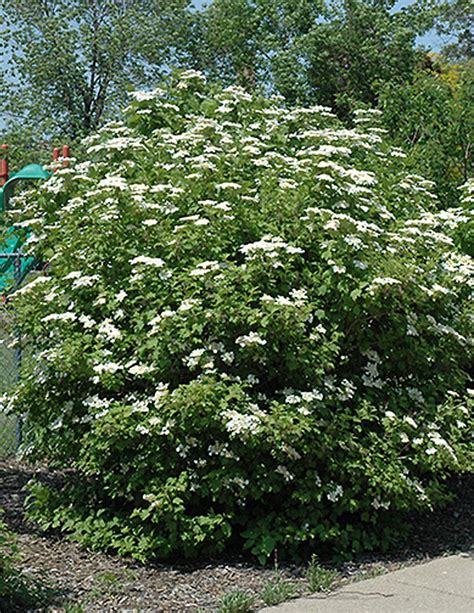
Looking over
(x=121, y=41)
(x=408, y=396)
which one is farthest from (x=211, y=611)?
(x=121, y=41)

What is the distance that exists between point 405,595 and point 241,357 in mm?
1512

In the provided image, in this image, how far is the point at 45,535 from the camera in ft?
18.8

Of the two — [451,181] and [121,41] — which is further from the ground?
[121,41]

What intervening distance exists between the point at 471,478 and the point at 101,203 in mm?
3581

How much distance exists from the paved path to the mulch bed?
0.15 m

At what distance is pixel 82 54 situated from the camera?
3316 cm

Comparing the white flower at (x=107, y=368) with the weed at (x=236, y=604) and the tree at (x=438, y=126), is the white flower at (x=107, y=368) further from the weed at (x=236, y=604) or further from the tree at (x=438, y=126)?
the tree at (x=438, y=126)

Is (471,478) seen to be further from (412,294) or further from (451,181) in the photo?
(451,181)

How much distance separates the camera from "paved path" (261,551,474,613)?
452 centimetres

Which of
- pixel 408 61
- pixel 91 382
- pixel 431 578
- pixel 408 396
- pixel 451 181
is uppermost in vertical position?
pixel 408 61

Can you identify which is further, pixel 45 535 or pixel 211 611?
pixel 45 535

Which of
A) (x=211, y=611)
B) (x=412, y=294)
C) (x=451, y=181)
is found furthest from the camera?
(x=451, y=181)

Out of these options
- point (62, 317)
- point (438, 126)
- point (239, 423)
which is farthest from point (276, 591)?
point (438, 126)

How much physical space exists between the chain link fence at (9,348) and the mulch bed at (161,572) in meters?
1.08
